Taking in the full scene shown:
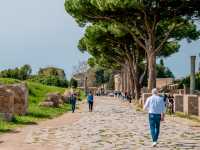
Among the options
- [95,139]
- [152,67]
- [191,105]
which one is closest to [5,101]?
[95,139]

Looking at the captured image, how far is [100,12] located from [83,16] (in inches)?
77.7

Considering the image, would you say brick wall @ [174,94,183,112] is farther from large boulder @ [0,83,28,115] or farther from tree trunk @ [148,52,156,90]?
large boulder @ [0,83,28,115]

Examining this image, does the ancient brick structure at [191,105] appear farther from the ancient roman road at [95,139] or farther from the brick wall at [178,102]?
the ancient roman road at [95,139]

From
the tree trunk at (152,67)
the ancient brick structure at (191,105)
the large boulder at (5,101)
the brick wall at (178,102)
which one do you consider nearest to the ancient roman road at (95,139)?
the large boulder at (5,101)

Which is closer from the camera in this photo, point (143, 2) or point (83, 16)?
point (143, 2)

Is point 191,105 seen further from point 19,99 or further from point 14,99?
point 14,99

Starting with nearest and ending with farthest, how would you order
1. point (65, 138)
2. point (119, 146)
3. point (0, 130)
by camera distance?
point (119, 146)
point (65, 138)
point (0, 130)

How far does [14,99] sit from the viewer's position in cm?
3031

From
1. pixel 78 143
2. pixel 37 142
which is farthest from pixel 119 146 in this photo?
pixel 37 142

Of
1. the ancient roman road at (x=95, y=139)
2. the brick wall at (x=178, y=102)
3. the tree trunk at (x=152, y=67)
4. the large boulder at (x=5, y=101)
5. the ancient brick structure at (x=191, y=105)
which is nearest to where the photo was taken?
the ancient roman road at (x=95, y=139)

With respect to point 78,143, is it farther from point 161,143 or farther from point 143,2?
point 143,2

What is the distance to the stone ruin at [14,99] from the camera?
26.9m

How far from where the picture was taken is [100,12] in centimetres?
4438

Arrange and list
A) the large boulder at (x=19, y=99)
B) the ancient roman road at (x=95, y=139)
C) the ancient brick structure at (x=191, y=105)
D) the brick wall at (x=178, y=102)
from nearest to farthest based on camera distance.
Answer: the ancient roman road at (x=95, y=139)
the large boulder at (x=19, y=99)
the ancient brick structure at (x=191, y=105)
the brick wall at (x=178, y=102)
